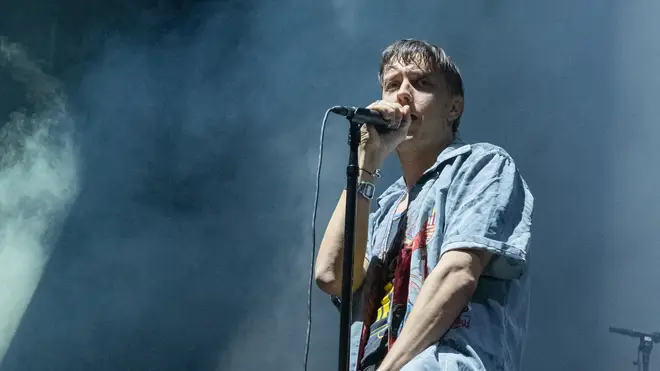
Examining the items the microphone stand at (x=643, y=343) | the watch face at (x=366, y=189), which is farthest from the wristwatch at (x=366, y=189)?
the microphone stand at (x=643, y=343)

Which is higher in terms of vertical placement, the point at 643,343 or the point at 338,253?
the point at 643,343

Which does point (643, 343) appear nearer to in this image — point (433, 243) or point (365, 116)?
point (433, 243)

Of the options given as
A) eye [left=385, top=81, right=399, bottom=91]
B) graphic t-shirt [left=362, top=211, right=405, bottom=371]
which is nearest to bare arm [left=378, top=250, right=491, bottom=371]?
graphic t-shirt [left=362, top=211, right=405, bottom=371]

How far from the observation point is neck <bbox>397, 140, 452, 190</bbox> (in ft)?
4.84

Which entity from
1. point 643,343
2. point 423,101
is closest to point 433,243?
point 423,101

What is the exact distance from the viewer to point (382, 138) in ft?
4.41

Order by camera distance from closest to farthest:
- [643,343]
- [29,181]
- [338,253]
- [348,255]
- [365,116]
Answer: [348,255], [365,116], [338,253], [643,343], [29,181]

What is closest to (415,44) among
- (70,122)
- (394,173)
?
(394,173)

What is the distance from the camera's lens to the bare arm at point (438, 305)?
1.13 m

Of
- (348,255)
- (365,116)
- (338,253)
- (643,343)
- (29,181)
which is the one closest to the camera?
(348,255)

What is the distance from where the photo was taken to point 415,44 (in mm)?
1538

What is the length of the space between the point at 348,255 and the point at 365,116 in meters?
0.26

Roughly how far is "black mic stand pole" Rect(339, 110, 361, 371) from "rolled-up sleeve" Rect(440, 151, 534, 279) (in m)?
0.18

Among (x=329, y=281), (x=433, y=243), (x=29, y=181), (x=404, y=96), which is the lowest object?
(x=29, y=181)
